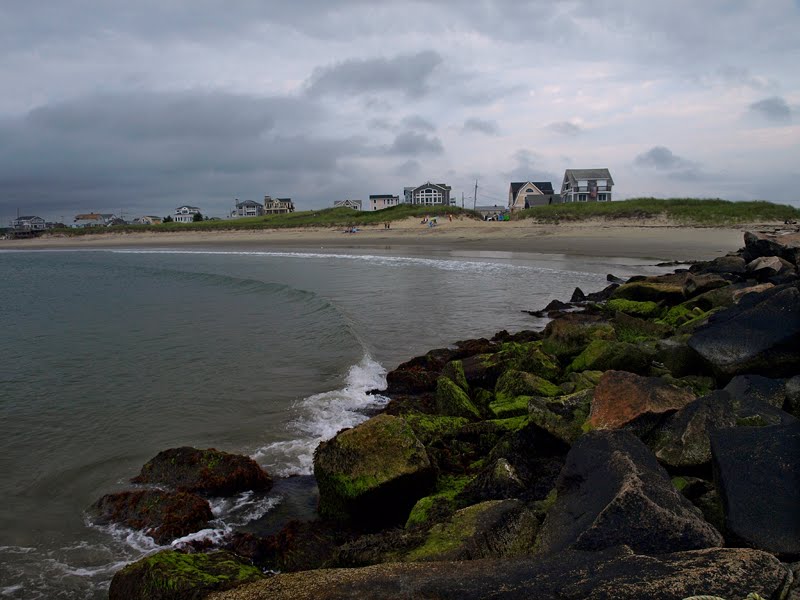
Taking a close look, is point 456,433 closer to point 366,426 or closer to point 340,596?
point 366,426

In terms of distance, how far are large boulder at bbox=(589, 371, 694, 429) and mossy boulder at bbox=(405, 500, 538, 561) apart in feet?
5.10

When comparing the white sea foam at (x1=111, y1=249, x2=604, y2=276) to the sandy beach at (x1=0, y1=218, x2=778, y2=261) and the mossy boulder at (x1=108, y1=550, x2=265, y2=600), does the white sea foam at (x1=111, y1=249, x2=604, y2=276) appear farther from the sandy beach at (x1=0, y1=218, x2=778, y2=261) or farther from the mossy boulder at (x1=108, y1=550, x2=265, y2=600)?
the mossy boulder at (x1=108, y1=550, x2=265, y2=600)

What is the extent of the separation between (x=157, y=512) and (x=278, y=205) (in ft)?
436

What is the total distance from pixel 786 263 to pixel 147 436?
1539 centimetres

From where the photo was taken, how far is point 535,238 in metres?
45.2

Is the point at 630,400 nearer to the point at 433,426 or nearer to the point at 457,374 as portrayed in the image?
the point at 433,426

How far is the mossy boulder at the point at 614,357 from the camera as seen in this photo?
7270 millimetres

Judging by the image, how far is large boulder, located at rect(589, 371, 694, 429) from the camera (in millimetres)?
4758

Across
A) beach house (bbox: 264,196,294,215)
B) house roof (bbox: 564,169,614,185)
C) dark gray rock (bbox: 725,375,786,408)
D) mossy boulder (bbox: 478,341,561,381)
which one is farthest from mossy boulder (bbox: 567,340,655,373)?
beach house (bbox: 264,196,294,215)

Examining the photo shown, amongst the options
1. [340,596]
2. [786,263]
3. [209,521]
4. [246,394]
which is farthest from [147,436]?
A: [786,263]

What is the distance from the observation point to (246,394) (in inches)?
371

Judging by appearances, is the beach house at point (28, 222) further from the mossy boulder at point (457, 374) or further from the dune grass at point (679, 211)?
the mossy boulder at point (457, 374)

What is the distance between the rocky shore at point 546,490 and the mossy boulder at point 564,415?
22 millimetres

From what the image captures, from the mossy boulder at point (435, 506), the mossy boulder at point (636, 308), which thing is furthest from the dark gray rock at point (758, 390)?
the mossy boulder at point (636, 308)
